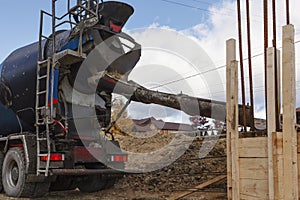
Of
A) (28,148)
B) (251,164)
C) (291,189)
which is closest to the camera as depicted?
(291,189)

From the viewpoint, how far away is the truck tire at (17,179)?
6.67 m

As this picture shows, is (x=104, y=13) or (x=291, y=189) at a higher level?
(x=104, y=13)

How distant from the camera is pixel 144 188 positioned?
825 centimetres

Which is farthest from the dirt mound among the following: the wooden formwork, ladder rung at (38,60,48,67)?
ladder rung at (38,60,48,67)

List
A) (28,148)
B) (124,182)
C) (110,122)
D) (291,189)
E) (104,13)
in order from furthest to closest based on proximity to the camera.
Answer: (124,182), (110,122), (104,13), (28,148), (291,189)

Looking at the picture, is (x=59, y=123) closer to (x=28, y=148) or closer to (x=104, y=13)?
(x=28, y=148)

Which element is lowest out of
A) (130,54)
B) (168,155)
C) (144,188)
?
(144,188)

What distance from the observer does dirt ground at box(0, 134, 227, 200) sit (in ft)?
23.5

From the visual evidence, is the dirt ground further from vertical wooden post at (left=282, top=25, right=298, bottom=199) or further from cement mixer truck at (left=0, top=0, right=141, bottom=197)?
vertical wooden post at (left=282, top=25, right=298, bottom=199)

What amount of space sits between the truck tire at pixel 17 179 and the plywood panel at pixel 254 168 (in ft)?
13.8

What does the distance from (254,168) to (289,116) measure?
0.66 meters

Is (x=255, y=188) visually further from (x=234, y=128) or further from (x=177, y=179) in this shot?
(x=177, y=179)

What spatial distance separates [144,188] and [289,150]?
536 centimetres

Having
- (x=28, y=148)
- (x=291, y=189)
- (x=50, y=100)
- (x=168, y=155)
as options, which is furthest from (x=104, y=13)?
(x=291, y=189)
